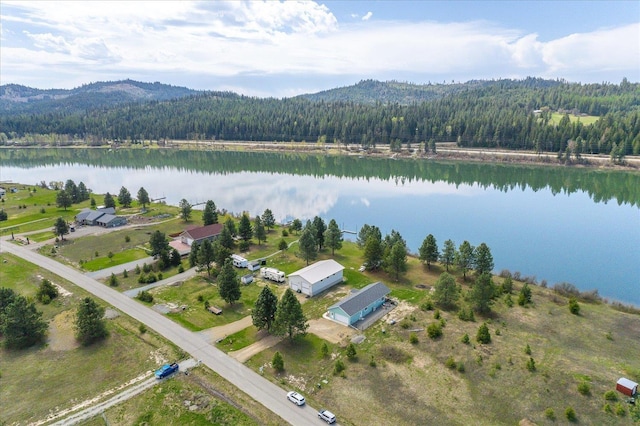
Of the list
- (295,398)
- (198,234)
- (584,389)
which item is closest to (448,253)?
(584,389)

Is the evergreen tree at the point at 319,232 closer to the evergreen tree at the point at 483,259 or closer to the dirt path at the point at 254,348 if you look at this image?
the evergreen tree at the point at 483,259

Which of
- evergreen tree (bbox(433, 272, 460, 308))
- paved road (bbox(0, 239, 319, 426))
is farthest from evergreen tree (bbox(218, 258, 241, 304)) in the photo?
evergreen tree (bbox(433, 272, 460, 308))

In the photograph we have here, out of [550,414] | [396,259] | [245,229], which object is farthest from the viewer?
[245,229]

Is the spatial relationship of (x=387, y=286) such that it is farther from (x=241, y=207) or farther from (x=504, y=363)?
(x=241, y=207)

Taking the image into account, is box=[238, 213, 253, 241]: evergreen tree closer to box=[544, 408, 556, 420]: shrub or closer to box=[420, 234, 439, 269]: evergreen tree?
box=[420, 234, 439, 269]: evergreen tree

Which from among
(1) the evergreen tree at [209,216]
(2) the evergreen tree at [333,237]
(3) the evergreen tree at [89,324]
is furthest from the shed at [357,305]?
(1) the evergreen tree at [209,216]

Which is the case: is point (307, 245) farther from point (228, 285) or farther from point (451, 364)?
point (451, 364)
